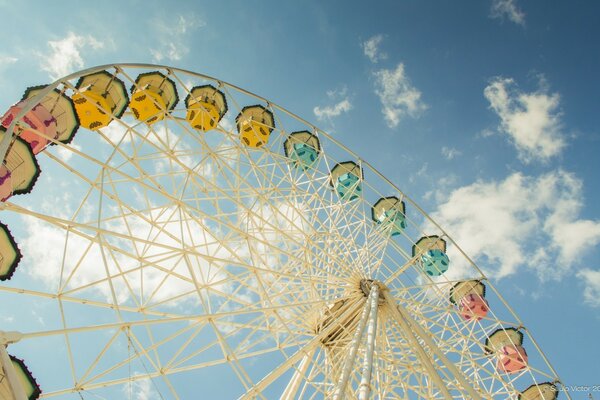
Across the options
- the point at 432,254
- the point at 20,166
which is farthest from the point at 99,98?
the point at 432,254

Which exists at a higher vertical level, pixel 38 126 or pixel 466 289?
pixel 38 126

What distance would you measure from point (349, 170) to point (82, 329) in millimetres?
12118

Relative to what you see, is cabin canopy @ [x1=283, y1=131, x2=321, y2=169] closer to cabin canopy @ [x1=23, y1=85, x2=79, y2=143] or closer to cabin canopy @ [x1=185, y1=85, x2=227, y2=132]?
cabin canopy @ [x1=185, y1=85, x2=227, y2=132]

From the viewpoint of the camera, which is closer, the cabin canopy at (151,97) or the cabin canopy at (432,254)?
the cabin canopy at (151,97)

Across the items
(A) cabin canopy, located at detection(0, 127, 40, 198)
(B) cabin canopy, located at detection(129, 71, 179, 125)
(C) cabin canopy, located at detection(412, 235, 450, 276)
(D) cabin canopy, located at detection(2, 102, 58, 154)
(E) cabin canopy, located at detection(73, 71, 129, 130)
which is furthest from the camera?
(C) cabin canopy, located at detection(412, 235, 450, 276)

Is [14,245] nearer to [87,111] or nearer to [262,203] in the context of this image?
[87,111]

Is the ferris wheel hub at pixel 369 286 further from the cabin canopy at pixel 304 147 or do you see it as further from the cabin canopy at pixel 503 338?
the cabin canopy at pixel 503 338

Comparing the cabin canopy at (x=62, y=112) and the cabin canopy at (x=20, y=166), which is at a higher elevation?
the cabin canopy at (x=62, y=112)

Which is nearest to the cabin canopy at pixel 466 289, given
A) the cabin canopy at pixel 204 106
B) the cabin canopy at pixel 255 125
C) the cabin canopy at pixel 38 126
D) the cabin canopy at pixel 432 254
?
the cabin canopy at pixel 432 254

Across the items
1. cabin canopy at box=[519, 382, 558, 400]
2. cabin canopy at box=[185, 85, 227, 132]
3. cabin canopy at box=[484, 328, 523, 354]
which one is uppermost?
cabin canopy at box=[185, 85, 227, 132]

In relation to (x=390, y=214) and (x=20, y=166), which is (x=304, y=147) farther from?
(x=20, y=166)

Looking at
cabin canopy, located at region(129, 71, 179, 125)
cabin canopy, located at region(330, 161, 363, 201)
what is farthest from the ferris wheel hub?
cabin canopy, located at region(129, 71, 179, 125)

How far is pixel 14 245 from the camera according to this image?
992cm

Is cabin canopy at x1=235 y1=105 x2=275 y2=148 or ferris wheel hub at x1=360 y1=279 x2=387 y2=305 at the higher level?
cabin canopy at x1=235 y1=105 x2=275 y2=148
